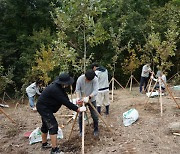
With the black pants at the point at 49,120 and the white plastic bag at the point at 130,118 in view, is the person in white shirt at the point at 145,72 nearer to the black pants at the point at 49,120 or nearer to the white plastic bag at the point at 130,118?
the white plastic bag at the point at 130,118

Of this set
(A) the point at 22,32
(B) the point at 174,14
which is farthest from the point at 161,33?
(A) the point at 22,32

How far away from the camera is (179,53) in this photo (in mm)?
16344

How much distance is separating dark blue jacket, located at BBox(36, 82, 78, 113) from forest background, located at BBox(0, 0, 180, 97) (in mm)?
4056

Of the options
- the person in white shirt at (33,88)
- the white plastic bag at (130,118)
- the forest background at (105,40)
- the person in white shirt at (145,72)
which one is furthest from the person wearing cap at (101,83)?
the person in white shirt at (145,72)

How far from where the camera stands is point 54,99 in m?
5.30

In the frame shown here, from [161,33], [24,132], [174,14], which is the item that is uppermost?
[174,14]

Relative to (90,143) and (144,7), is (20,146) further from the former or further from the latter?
(144,7)

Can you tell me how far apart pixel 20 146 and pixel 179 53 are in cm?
1301

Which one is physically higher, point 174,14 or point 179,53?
point 174,14

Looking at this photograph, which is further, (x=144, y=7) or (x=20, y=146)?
(x=144, y=7)

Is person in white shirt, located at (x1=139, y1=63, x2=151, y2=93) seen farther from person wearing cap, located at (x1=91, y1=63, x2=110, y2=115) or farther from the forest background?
person wearing cap, located at (x1=91, y1=63, x2=110, y2=115)

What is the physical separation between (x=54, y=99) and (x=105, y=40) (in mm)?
10543

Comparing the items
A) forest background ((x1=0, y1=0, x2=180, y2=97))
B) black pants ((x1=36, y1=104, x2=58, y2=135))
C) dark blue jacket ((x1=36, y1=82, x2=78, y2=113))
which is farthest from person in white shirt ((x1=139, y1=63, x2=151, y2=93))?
black pants ((x1=36, y1=104, x2=58, y2=135))

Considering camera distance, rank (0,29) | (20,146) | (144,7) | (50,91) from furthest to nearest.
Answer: (0,29), (144,7), (20,146), (50,91)
